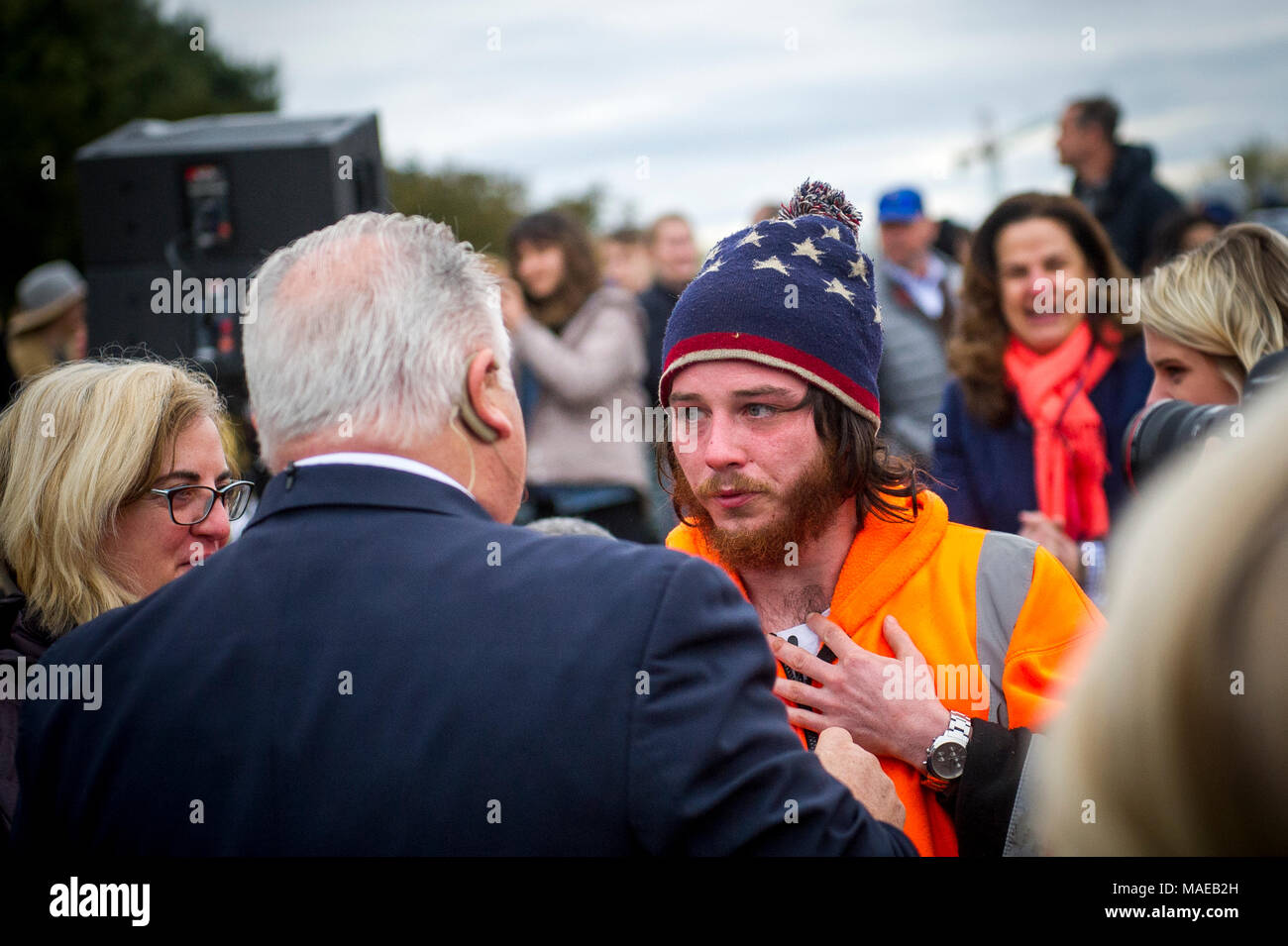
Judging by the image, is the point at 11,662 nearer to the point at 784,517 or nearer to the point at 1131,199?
the point at 784,517

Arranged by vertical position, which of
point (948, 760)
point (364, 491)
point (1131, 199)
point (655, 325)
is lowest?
point (948, 760)

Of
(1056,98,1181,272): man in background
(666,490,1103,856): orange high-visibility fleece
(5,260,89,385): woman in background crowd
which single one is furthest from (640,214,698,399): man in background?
(666,490,1103,856): orange high-visibility fleece

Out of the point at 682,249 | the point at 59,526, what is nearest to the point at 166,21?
the point at 682,249

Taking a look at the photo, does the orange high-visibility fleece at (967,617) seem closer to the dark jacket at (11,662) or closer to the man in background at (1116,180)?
the dark jacket at (11,662)

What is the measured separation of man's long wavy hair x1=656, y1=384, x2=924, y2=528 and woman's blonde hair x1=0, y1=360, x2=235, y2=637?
1191mm

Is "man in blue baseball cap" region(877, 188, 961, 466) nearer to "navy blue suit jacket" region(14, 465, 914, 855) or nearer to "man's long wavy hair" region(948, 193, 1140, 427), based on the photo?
"man's long wavy hair" region(948, 193, 1140, 427)

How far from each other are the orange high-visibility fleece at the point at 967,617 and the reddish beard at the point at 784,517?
0.11 metres

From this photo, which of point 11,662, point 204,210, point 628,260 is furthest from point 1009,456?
point 628,260

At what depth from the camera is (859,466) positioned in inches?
85.4

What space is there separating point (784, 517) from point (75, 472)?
4.79ft

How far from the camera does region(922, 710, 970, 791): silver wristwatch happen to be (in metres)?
1.84

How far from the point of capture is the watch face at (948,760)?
1.84 metres

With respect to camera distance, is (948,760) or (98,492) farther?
(98,492)
